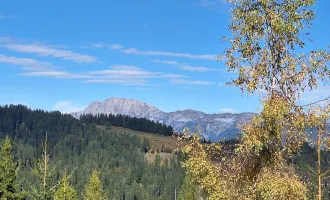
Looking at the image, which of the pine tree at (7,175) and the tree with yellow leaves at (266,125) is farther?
the pine tree at (7,175)

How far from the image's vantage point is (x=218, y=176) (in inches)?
702

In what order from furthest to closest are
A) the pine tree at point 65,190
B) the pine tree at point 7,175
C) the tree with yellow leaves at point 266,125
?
the pine tree at point 7,175, the pine tree at point 65,190, the tree with yellow leaves at point 266,125

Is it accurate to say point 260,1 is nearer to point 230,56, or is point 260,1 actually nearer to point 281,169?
Answer: point 230,56

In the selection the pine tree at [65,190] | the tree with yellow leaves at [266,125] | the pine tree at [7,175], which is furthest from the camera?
the pine tree at [7,175]

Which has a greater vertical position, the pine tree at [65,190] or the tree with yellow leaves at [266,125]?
the tree with yellow leaves at [266,125]

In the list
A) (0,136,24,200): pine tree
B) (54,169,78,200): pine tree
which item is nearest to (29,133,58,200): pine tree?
(54,169,78,200): pine tree

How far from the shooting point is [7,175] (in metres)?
48.1

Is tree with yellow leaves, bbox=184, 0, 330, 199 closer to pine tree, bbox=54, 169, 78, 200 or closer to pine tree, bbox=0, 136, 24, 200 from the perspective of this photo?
pine tree, bbox=54, 169, 78, 200

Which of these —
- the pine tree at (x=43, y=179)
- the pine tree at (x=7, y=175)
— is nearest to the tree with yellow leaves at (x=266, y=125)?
the pine tree at (x=43, y=179)

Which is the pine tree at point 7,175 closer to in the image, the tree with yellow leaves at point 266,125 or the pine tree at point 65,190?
the pine tree at point 65,190

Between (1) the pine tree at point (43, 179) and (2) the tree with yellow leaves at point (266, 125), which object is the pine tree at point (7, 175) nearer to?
(1) the pine tree at point (43, 179)

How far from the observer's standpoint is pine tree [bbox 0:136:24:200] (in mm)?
47594

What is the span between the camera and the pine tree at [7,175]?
47594mm

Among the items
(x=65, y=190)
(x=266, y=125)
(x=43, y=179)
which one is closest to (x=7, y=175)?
(x=65, y=190)
